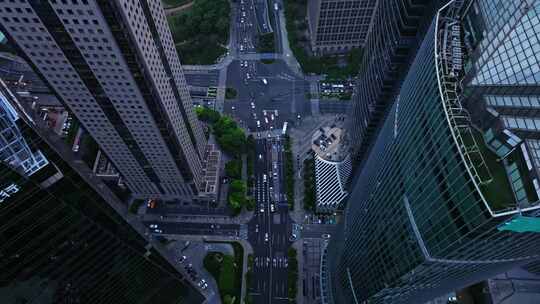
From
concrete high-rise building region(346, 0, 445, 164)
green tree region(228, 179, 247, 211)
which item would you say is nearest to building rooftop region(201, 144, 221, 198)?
green tree region(228, 179, 247, 211)

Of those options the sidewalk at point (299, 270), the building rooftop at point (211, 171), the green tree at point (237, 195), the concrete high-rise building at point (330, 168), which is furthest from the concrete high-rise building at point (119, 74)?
the concrete high-rise building at point (330, 168)

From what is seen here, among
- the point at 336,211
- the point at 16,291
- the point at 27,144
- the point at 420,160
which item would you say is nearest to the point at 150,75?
the point at 27,144

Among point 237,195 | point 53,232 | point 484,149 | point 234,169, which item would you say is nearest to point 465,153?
point 484,149

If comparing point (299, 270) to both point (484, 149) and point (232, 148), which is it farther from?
point (484, 149)

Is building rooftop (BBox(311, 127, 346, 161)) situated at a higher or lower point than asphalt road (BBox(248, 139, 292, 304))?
higher

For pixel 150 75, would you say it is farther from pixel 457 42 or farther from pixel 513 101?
pixel 513 101

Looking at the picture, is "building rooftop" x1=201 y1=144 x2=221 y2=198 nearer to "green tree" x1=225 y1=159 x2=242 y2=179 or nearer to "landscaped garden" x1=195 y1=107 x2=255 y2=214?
"green tree" x1=225 y1=159 x2=242 y2=179

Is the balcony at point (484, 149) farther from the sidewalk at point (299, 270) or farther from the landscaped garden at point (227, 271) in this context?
the landscaped garden at point (227, 271)
